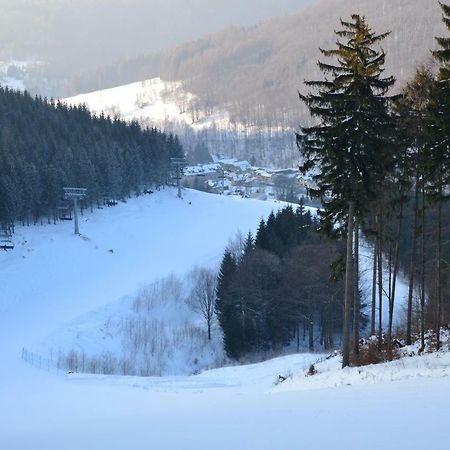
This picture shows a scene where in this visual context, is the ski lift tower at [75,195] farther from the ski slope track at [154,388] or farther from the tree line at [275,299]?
the tree line at [275,299]

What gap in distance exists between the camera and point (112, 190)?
73.1 metres

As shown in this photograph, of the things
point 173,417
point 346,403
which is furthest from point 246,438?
point 173,417

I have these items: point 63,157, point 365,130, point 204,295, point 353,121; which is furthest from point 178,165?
point 365,130

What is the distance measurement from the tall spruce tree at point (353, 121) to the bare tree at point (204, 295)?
30207mm

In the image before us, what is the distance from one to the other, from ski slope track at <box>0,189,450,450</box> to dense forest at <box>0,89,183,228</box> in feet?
11.2

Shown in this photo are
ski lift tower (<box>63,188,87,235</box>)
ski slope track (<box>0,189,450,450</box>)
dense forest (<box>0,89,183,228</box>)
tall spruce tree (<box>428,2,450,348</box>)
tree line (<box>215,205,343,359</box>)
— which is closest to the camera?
ski slope track (<box>0,189,450,450</box>)

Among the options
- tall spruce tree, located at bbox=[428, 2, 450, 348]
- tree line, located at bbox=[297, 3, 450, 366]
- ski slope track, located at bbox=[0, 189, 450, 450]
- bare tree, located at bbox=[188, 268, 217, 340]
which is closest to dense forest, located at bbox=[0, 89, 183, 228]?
ski slope track, located at bbox=[0, 189, 450, 450]

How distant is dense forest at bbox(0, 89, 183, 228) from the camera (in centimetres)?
5834

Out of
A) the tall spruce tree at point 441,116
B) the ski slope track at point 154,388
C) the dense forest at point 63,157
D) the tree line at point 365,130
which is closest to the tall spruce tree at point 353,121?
the tree line at point 365,130

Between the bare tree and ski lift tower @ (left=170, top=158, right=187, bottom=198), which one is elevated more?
ski lift tower @ (left=170, top=158, right=187, bottom=198)

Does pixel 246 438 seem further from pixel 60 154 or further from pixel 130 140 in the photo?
pixel 130 140

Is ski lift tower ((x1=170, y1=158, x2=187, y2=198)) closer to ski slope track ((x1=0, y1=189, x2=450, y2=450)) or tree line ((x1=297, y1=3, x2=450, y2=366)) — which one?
ski slope track ((x1=0, y1=189, x2=450, y2=450))

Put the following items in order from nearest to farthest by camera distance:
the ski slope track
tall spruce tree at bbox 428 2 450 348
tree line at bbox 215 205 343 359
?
the ski slope track, tall spruce tree at bbox 428 2 450 348, tree line at bbox 215 205 343 359

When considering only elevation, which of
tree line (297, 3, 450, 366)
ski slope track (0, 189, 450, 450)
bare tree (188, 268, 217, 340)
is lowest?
bare tree (188, 268, 217, 340)
